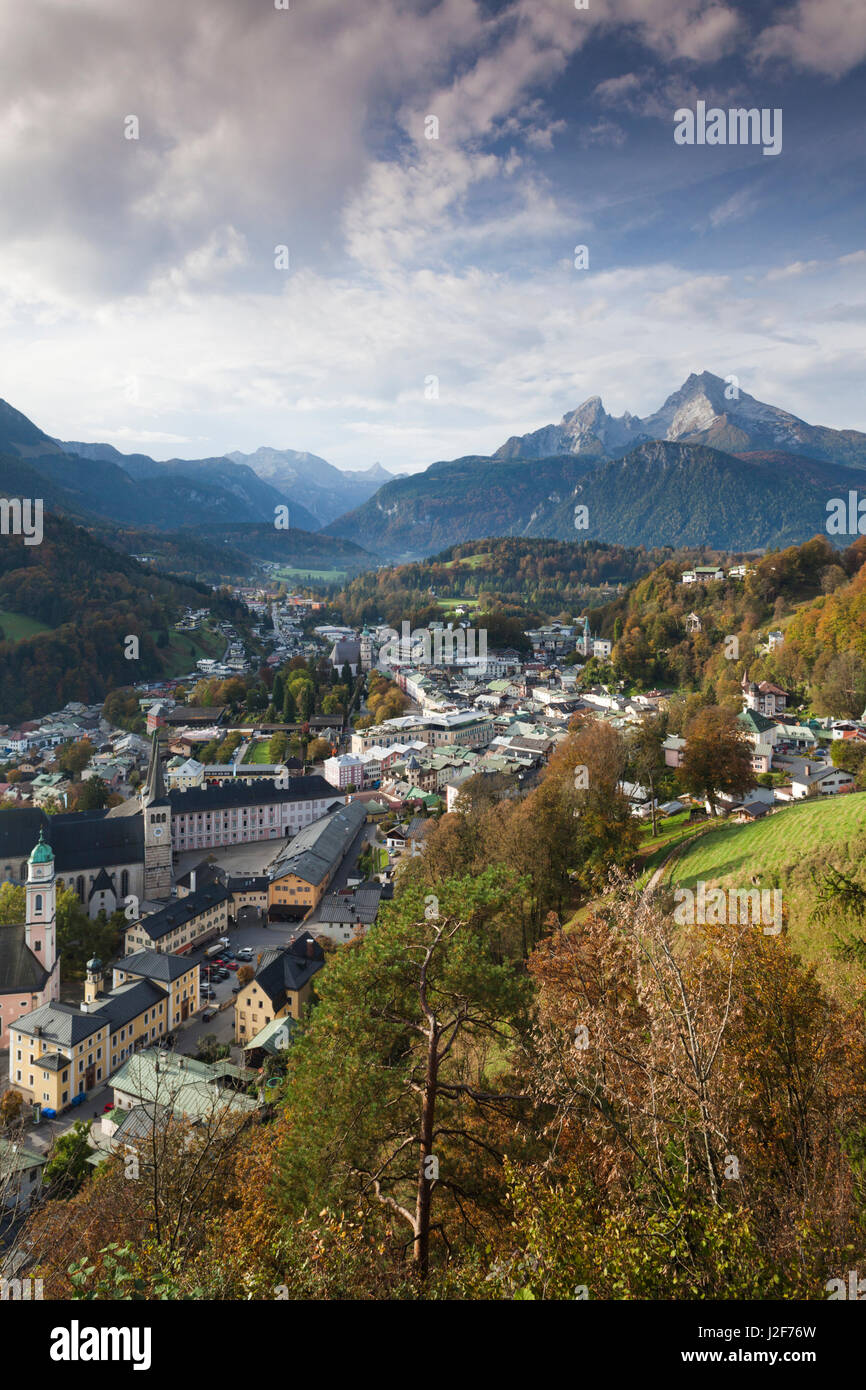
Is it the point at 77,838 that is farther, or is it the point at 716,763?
the point at 77,838

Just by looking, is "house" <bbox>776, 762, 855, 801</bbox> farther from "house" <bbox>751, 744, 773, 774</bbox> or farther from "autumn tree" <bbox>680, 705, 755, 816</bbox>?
"autumn tree" <bbox>680, 705, 755, 816</bbox>

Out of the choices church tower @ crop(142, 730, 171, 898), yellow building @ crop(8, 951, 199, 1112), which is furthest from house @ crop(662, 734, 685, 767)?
church tower @ crop(142, 730, 171, 898)

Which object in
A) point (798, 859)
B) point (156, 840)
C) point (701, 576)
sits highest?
point (701, 576)

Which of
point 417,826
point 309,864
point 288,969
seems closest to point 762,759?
point 417,826

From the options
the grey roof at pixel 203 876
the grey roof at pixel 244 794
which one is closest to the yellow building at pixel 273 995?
the grey roof at pixel 203 876

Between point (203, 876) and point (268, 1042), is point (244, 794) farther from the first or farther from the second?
point (268, 1042)

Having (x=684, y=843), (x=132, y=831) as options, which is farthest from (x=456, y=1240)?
(x=132, y=831)
